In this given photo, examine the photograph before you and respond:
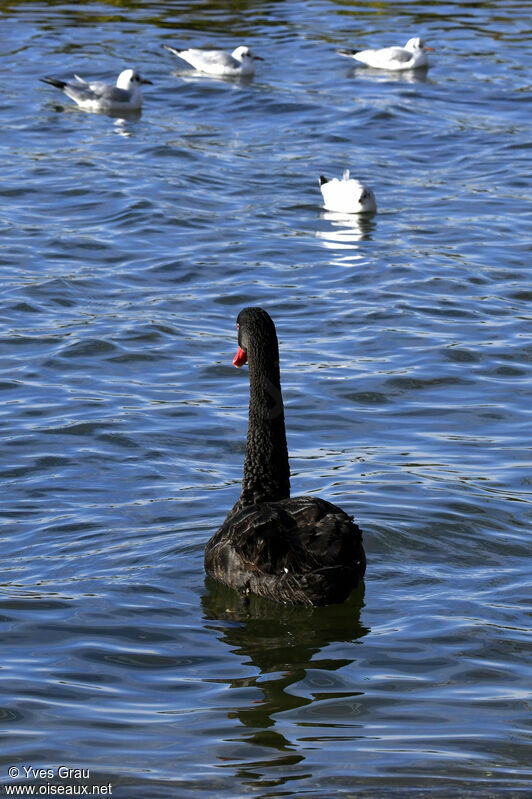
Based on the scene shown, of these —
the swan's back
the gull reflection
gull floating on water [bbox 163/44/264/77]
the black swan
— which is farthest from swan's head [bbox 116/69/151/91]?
the swan's back

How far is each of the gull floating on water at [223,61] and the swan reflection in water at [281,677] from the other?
18.2 metres

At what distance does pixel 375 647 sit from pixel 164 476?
300 cm

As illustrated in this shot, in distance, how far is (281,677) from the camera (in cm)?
727

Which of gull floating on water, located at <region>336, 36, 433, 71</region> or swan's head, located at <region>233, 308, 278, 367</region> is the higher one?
gull floating on water, located at <region>336, 36, 433, 71</region>

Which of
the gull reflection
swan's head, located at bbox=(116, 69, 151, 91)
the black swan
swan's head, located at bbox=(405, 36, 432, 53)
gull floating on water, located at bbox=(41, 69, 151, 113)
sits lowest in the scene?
the black swan

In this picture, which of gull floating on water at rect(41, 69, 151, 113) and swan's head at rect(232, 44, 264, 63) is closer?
gull floating on water at rect(41, 69, 151, 113)

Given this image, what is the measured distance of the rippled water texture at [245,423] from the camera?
6582mm

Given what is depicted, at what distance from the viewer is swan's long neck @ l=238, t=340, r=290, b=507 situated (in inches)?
352

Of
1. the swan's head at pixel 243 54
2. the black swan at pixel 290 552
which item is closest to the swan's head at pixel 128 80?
the swan's head at pixel 243 54

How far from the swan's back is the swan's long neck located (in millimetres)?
732

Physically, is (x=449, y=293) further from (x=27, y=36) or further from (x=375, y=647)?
(x=27, y=36)

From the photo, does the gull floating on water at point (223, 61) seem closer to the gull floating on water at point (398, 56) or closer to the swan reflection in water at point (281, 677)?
the gull floating on water at point (398, 56)

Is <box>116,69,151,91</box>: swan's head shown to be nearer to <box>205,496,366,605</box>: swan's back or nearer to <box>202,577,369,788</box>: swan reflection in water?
<box>202,577,369,788</box>: swan reflection in water

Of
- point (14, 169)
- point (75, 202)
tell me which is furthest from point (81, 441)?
point (14, 169)
